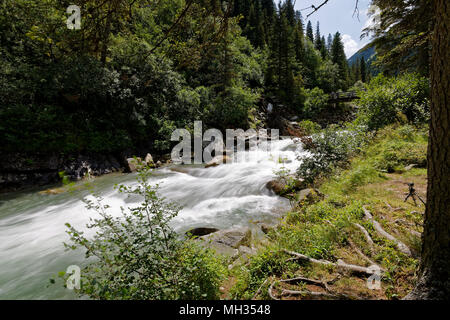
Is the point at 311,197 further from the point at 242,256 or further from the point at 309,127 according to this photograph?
the point at 309,127

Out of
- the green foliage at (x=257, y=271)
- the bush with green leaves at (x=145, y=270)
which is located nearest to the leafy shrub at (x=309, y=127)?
the green foliage at (x=257, y=271)

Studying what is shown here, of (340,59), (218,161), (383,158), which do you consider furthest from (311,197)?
(340,59)

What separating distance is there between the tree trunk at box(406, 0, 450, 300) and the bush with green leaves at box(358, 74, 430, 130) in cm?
872

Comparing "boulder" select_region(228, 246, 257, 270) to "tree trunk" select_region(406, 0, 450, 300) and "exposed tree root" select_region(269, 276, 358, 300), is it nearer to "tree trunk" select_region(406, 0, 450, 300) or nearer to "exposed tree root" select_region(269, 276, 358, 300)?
"exposed tree root" select_region(269, 276, 358, 300)

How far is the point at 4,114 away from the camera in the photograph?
906cm

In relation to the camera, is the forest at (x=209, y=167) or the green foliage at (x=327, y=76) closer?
the forest at (x=209, y=167)

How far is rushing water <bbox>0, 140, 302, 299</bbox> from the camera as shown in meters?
3.86

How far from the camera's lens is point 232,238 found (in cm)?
409

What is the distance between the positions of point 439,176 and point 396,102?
A: 942 cm

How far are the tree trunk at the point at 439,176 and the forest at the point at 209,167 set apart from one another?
1 cm

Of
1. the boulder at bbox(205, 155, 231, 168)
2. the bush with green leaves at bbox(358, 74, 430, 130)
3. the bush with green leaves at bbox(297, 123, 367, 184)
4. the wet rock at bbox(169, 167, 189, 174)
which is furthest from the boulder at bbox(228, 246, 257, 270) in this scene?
the bush with green leaves at bbox(358, 74, 430, 130)

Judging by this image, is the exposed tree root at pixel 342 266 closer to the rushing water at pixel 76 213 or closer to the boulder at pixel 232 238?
the boulder at pixel 232 238

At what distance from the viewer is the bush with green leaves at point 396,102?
8.31m
